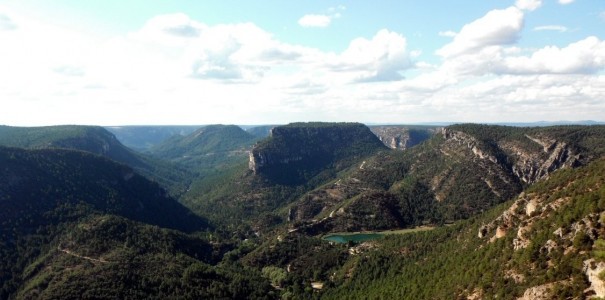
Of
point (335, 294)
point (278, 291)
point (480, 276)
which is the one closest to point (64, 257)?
point (278, 291)

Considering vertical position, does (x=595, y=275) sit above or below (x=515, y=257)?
above

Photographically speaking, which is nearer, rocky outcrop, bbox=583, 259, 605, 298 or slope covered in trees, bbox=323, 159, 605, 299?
rocky outcrop, bbox=583, 259, 605, 298

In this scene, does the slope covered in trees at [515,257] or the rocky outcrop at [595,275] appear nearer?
the rocky outcrop at [595,275]

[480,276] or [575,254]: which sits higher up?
[575,254]

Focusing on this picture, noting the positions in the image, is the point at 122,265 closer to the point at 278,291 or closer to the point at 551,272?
the point at 278,291

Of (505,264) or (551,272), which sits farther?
(505,264)

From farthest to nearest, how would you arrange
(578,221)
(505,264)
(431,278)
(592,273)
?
(431,278) < (505,264) < (578,221) < (592,273)

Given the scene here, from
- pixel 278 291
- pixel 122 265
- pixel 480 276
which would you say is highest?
pixel 480 276

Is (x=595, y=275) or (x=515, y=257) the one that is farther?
(x=515, y=257)

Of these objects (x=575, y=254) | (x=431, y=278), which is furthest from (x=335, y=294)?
(x=575, y=254)

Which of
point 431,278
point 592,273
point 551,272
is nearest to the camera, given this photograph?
point 592,273
